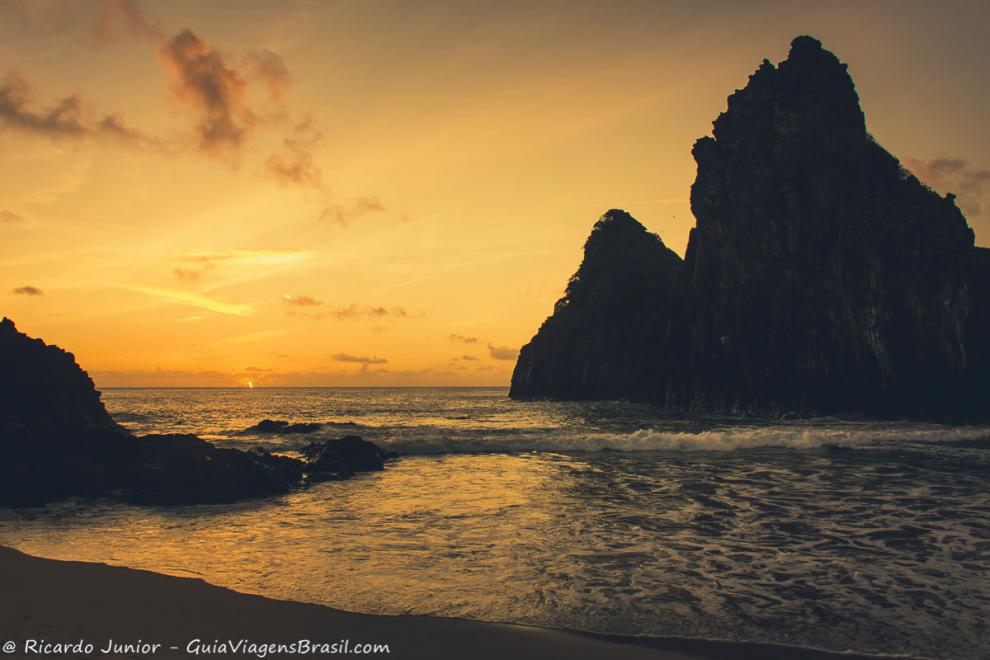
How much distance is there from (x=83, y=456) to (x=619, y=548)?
1603cm

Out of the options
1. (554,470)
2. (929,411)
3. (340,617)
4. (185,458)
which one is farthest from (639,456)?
(929,411)

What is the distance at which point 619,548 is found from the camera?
416 inches

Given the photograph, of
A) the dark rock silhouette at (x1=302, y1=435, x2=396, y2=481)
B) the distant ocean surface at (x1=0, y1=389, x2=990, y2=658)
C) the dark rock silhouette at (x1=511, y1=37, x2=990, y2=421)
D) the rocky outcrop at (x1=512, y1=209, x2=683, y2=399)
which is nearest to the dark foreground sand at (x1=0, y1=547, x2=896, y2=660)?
the distant ocean surface at (x1=0, y1=389, x2=990, y2=658)

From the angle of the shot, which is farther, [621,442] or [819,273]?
[819,273]

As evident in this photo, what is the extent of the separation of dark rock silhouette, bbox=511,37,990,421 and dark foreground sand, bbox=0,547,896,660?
5495 centimetres

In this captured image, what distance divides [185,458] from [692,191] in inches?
2907

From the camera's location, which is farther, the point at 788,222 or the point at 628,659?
the point at 788,222

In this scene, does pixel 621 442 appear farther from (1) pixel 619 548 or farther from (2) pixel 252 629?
(2) pixel 252 629

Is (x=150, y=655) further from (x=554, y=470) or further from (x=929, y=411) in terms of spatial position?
(x=929, y=411)

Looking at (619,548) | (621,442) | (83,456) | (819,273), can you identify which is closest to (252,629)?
(619,548)

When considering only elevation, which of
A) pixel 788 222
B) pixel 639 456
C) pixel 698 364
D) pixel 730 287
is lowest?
pixel 639 456

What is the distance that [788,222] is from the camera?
2416 inches

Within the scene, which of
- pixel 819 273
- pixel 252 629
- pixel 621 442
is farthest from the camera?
pixel 819 273

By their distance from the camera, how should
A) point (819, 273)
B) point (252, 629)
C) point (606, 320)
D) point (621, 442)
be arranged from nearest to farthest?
point (252, 629), point (621, 442), point (819, 273), point (606, 320)
